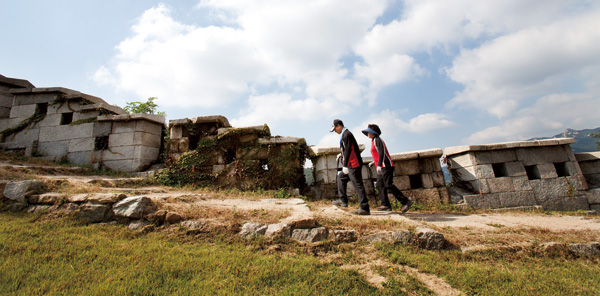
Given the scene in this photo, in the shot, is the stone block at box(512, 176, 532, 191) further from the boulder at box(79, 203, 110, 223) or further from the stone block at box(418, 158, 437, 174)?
the boulder at box(79, 203, 110, 223)

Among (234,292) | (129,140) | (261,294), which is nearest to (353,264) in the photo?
(261,294)

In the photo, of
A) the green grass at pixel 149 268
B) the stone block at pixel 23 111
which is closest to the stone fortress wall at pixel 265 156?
the stone block at pixel 23 111

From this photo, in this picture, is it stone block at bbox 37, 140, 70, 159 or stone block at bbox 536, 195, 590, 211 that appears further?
stone block at bbox 37, 140, 70, 159

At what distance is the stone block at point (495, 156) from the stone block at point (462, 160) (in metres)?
0.12

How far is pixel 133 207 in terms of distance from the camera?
3.81 m

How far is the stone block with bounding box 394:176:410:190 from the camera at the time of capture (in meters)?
6.96

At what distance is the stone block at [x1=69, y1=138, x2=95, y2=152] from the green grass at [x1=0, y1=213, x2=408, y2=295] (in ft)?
19.1

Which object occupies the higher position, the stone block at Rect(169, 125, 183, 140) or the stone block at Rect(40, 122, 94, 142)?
the stone block at Rect(40, 122, 94, 142)

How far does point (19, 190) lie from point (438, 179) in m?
8.70

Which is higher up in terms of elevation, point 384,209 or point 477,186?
point 477,186

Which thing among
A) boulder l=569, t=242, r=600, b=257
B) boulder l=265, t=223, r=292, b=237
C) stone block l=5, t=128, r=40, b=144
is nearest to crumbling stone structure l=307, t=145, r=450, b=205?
boulder l=569, t=242, r=600, b=257

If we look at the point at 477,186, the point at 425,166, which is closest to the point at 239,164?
the point at 425,166

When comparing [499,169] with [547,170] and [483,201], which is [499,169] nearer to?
[547,170]

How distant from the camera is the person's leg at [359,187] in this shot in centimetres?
506
